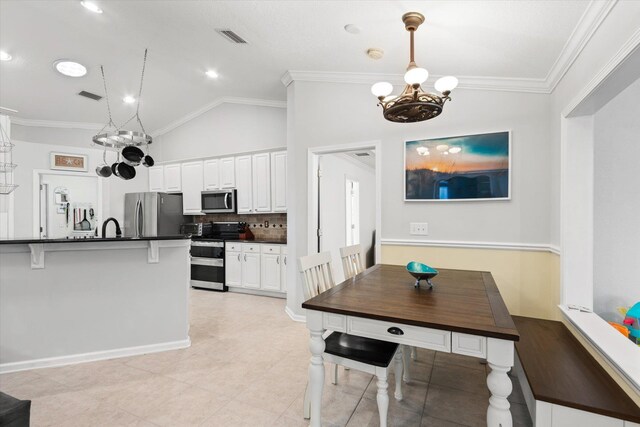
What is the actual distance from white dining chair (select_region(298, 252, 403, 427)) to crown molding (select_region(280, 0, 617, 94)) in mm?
2280

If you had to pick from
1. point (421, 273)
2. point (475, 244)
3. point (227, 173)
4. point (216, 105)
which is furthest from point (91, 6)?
point (475, 244)

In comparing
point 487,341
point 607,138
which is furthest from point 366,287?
point 607,138

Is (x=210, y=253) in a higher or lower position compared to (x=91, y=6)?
A: lower

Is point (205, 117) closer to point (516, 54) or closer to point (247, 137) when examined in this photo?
point (247, 137)

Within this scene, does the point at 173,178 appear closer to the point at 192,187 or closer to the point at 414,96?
the point at 192,187

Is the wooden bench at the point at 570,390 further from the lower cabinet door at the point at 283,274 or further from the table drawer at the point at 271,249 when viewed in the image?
the table drawer at the point at 271,249

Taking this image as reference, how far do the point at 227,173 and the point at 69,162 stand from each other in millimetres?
2951

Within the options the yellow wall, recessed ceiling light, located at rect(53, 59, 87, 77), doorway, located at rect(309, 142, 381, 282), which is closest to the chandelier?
doorway, located at rect(309, 142, 381, 282)

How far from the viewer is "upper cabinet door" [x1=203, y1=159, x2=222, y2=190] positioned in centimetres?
559

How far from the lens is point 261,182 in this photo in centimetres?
513

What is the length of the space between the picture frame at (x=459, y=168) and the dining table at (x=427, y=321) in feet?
3.92

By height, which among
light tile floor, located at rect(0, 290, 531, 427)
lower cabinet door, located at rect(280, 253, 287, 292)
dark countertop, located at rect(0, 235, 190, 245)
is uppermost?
dark countertop, located at rect(0, 235, 190, 245)

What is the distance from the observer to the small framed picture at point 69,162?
5496mm

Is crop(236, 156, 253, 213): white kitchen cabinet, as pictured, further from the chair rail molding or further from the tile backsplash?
the chair rail molding
